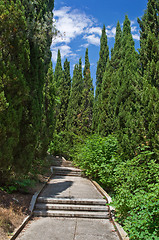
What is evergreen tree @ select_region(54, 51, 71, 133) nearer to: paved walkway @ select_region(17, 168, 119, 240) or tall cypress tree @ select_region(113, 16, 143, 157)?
tall cypress tree @ select_region(113, 16, 143, 157)

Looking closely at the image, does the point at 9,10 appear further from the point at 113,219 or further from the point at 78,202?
the point at 113,219

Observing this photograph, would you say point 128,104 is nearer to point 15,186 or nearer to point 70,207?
point 70,207

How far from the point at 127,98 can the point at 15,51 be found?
5.72m

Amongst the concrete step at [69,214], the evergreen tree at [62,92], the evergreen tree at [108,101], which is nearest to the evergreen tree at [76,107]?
the evergreen tree at [62,92]

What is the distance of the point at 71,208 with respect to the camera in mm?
5629

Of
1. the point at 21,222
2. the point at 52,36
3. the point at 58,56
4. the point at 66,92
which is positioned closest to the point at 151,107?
the point at 52,36

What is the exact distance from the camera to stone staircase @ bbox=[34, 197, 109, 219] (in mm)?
5336

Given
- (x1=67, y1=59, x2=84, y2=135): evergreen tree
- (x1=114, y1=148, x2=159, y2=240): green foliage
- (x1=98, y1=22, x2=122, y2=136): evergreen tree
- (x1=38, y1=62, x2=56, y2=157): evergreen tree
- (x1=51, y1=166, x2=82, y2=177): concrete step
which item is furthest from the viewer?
(x1=67, y1=59, x2=84, y2=135): evergreen tree

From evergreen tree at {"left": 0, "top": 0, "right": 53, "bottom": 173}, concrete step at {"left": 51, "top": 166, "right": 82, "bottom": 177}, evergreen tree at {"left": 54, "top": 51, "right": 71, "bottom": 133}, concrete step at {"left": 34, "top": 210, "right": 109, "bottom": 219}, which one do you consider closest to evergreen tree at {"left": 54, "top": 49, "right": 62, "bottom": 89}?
evergreen tree at {"left": 54, "top": 51, "right": 71, "bottom": 133}

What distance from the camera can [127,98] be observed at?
962 cm

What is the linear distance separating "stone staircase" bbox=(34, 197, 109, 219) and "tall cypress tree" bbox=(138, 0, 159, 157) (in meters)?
2.32

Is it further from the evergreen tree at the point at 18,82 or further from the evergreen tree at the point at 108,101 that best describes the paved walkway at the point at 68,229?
the evergreen tree at the point at 108,101

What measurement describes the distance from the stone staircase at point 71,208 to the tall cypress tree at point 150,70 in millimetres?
2320

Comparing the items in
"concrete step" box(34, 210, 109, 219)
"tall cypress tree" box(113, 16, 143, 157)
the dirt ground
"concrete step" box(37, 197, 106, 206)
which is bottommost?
"concrete step" box(34, 210, 109, 219)
